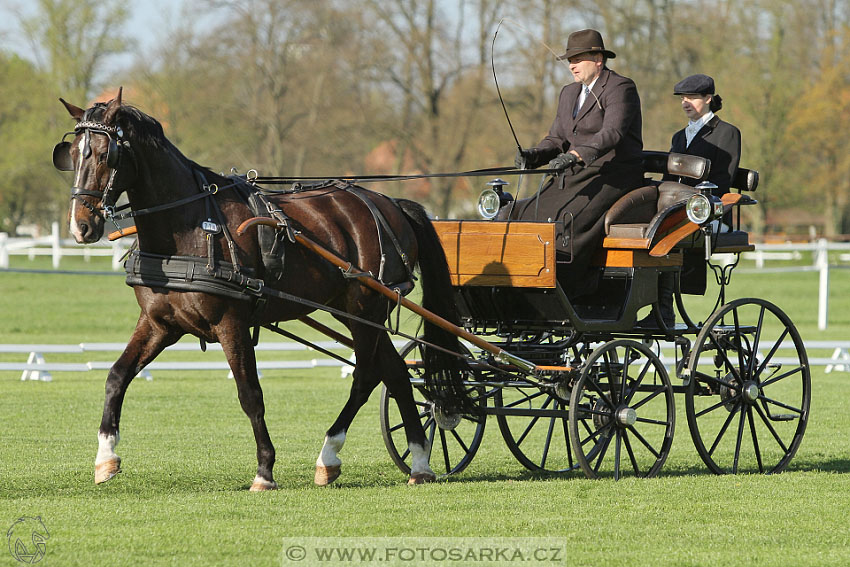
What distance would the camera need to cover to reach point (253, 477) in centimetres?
718

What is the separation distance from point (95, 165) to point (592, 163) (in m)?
3.07

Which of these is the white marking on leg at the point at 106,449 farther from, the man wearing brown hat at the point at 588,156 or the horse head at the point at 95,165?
the man wearing brown hat at the point at 588,156

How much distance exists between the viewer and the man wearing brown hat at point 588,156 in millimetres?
7258

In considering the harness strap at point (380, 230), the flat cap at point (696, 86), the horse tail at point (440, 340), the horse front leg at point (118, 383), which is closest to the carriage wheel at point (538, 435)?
the horse tail at point (440, 340)

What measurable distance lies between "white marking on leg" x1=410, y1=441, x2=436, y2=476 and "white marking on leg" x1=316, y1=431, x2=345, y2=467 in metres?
0.45

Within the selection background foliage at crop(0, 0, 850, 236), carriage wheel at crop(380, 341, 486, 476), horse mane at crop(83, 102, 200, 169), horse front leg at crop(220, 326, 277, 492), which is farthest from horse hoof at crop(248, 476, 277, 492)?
background foliage at crop(0, 0, 850, 236)

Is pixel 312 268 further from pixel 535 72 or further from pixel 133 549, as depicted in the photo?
pixel 535 72

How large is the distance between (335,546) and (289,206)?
7.98 ft

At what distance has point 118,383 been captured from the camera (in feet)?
21.4

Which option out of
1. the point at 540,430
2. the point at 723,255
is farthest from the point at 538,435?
the point at 723,255

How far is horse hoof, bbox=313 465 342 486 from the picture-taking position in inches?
272

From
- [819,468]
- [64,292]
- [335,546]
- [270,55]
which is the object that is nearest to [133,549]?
[335,546]

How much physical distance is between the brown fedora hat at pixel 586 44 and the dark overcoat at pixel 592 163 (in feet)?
0.54

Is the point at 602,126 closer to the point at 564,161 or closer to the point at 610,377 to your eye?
the point at 564,161
